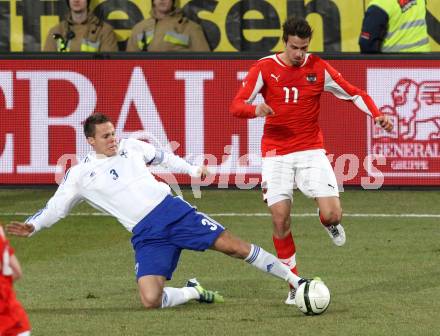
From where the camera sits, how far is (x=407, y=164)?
649 inches

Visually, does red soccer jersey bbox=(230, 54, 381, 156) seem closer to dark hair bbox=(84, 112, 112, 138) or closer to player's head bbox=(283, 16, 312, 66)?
player's head bbox=(283, 16, 312, 66)

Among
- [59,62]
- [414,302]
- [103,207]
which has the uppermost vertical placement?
[59,62]

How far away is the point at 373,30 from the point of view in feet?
54.1

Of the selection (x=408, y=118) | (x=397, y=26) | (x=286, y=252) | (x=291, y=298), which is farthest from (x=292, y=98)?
(x=397, y=26)

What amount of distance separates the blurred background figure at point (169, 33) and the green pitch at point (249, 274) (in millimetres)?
1866

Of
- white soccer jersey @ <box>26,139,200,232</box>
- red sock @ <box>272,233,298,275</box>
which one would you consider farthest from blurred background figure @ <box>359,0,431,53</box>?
white soccer jersey @ <box>26,139,200,232</box>

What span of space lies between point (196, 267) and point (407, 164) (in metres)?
4.42

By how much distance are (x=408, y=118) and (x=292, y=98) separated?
497cm

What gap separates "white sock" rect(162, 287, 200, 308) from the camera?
10.9m

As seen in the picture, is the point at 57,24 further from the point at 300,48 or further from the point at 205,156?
the point at 300,48

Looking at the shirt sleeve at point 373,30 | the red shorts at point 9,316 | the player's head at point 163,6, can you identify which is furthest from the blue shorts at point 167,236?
the player's head at point 163,6

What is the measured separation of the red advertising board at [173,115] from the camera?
16547 millimetres

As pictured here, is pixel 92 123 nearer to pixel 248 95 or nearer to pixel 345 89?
pixel 248 95

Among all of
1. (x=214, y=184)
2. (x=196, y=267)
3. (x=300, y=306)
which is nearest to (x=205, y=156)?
(x=214, y=184)
